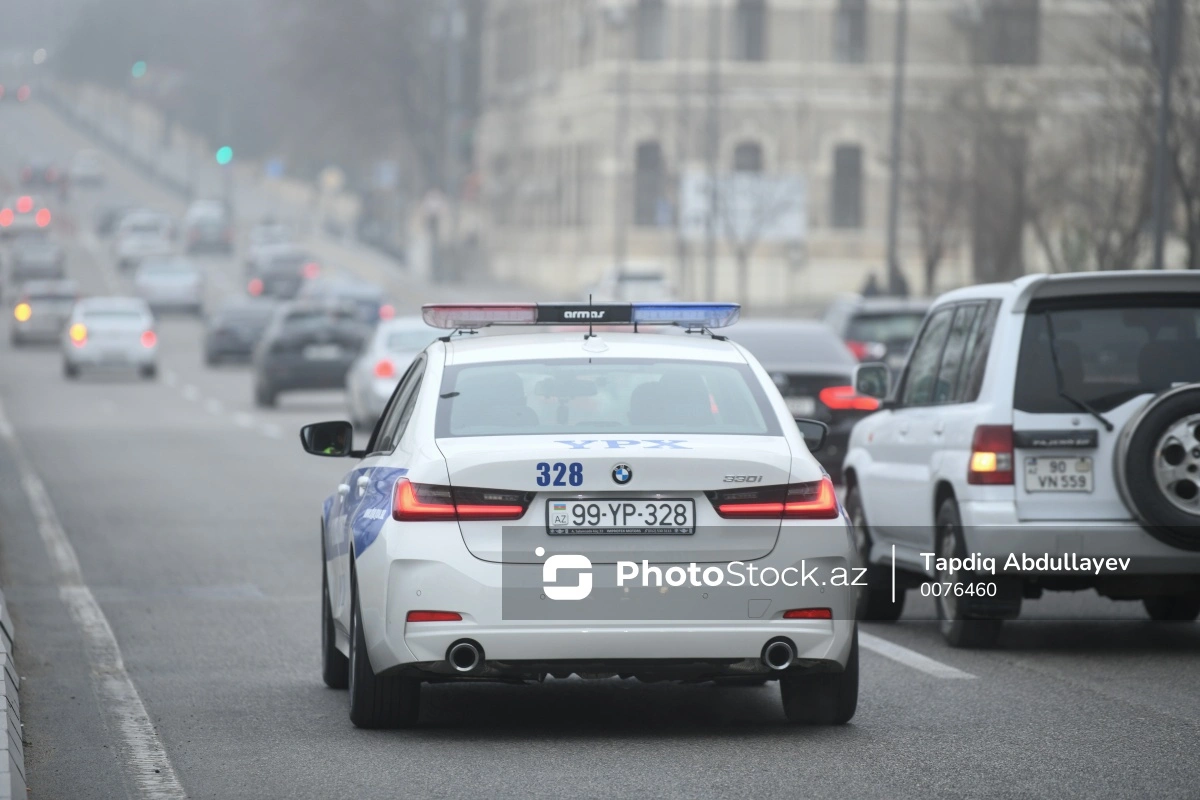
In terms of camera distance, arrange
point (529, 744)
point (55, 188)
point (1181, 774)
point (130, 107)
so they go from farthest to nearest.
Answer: point (130, 107)
point (55, 188)
point (529, 744)
point (1181, 774)

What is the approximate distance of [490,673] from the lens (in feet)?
27.8

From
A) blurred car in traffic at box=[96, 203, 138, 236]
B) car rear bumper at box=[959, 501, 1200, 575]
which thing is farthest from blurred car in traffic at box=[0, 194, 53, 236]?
car rear bumper at box=[959, 501, 1200, 575]

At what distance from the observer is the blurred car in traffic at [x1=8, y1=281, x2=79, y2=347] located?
Answer: 62969 mm

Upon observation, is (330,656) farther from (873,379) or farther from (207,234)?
(207,234)

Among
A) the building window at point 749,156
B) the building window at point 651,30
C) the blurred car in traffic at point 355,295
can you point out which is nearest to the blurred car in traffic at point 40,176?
the building window at point 651,30

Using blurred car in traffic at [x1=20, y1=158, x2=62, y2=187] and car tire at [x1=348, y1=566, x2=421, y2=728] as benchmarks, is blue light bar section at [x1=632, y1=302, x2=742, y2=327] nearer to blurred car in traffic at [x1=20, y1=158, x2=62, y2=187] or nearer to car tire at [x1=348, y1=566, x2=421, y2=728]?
car tire at [x1=348, y1=566, x2=421, y2=728]

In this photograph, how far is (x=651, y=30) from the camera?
255 ft

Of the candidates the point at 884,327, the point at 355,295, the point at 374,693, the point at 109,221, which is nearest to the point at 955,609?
the point at 374,693

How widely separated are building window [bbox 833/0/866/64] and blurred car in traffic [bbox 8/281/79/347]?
26153 mm

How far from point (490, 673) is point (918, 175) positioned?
4313 cm

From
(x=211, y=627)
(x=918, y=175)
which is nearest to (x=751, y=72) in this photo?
(x=918, y=175)

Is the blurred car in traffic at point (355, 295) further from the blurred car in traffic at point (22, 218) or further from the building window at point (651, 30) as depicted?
the blurred car in traffic at point (22, 218)

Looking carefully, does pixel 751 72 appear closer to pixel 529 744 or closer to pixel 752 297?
pixel 752 297

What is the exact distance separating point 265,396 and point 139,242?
6118cm
